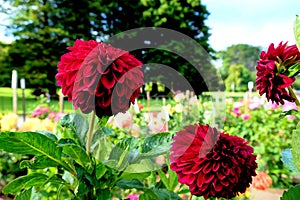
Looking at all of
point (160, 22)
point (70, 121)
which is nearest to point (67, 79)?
point (70, 121)

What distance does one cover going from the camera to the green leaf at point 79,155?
2.38 ft

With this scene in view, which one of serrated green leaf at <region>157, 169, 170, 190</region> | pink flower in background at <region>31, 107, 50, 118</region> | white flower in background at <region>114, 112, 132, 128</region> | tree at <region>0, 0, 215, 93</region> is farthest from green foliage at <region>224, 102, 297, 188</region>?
tree at <region>0, 0, 215, 93</region>

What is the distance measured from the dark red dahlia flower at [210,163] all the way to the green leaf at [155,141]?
0.08 metres

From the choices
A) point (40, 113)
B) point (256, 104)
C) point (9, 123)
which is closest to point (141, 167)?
point (9, 123)

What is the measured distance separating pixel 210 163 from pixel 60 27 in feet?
58.6

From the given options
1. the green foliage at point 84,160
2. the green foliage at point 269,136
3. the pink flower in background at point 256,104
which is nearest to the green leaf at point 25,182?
the green foliage at point 84,160

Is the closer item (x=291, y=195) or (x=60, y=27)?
(x=291, y=195)

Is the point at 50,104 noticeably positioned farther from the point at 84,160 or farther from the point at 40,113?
the point at 84,160

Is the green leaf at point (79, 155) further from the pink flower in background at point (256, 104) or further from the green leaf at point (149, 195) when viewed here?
the pink flower in background at point (256, 104)

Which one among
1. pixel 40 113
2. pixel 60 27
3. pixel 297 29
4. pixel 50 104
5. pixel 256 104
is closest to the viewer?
pixel 297 29

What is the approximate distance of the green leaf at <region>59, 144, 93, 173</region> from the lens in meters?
0.73

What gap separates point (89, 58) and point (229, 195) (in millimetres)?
375

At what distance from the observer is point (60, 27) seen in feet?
58.1

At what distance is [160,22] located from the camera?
59.7 feet
